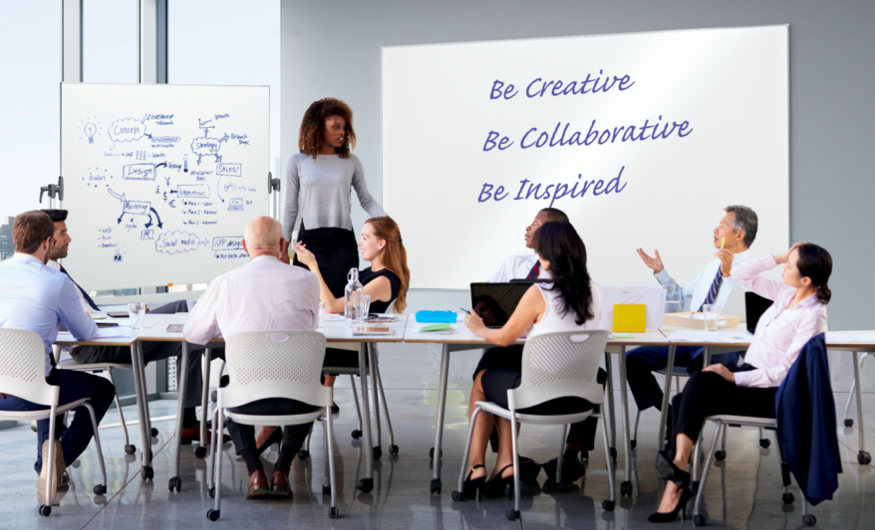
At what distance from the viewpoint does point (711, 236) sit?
19.7ft

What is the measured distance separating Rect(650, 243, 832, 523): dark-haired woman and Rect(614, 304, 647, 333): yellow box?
443 mm

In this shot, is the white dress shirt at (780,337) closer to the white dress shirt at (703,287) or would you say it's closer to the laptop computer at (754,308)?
the laptop computer at (754,308)

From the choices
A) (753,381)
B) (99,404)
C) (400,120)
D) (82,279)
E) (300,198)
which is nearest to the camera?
(753,381)

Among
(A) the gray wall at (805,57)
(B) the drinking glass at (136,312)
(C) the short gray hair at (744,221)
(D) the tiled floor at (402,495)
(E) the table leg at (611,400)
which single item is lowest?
(D) the tiled floor at (402,495)

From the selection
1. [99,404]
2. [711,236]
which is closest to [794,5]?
[711,236]

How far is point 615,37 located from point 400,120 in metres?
1.97

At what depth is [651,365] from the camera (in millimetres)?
3939

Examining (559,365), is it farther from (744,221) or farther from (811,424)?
(744,221)

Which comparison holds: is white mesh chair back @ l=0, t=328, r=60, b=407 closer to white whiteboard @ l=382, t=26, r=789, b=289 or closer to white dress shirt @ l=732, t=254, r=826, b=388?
white dress shirt @ l=732, t=254, r=826, b=388

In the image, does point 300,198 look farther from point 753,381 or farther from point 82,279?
point 753,381

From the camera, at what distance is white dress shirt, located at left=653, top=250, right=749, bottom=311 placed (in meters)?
4.01

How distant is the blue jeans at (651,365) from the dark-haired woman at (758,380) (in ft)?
2.71

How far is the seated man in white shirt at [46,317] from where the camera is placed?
9.84ft

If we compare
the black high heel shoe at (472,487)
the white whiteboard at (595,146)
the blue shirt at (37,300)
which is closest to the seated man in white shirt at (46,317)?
the blue shirt at (37,300)
